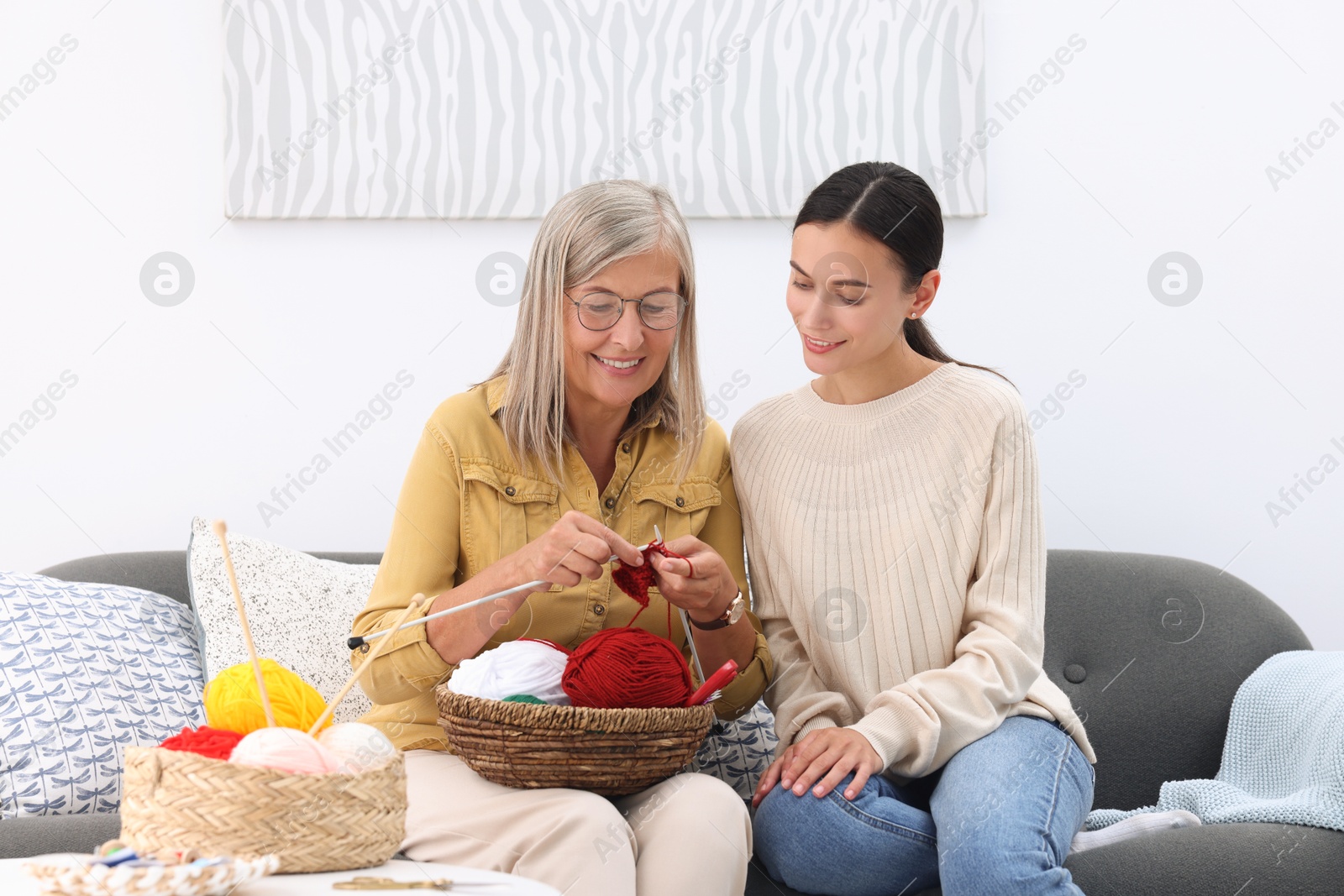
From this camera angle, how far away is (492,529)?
1.41 meters

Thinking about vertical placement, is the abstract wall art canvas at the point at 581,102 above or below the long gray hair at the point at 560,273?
above

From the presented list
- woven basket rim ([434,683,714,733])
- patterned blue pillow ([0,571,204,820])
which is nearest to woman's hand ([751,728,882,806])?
woven basket rim ([434,683,714,733])

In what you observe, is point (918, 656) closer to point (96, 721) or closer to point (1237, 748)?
point (1237, 748)

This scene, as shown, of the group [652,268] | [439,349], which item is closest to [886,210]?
[652,268]

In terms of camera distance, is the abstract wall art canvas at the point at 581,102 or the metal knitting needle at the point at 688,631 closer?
the metal knitting needle at the point at 688,631

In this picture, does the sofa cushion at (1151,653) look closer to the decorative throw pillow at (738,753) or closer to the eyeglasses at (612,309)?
the decorative throw pillow at (738,753)

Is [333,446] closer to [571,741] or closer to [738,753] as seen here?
[738,753]

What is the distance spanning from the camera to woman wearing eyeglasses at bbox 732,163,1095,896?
4.16 feet

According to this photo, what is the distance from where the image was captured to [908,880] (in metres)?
1.29

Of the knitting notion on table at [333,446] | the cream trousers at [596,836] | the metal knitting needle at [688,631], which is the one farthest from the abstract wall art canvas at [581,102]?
the cream trousers at [596,836]

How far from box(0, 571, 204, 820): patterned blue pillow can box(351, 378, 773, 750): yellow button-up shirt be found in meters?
0.34

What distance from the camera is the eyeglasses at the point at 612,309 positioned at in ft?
4.53

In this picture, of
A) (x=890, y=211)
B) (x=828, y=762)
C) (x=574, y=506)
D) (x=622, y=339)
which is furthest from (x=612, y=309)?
(x=828, y=762)

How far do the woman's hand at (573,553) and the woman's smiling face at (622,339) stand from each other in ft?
0.77
